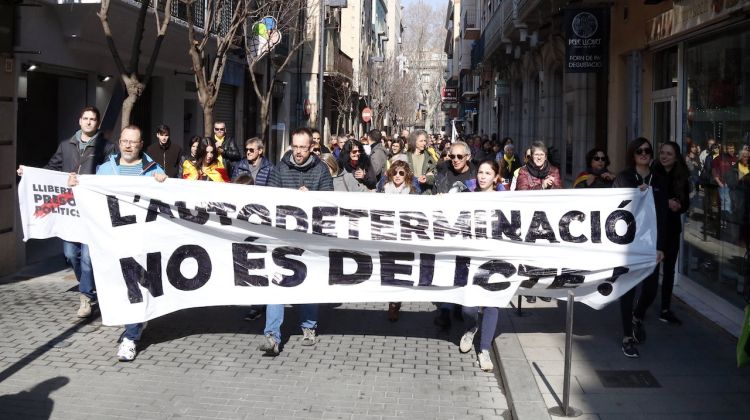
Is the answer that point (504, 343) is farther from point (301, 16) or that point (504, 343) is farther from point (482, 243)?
point (301, 16)

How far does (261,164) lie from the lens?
8.77 metres

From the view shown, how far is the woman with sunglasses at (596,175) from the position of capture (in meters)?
8.18

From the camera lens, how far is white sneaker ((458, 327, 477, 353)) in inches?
282

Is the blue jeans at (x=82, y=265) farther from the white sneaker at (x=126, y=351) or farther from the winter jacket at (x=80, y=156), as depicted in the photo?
the white sneaker at (x=126, y=351)

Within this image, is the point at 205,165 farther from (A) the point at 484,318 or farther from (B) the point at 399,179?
(A) the point at 484,318

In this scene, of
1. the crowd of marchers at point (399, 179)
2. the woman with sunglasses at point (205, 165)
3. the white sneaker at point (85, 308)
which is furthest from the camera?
the woman with sunglasses at point (205, 165)

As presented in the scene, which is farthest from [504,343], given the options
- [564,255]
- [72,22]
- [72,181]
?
[72,22]

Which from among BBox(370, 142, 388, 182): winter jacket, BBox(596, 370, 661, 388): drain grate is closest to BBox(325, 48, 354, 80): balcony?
BBox(370, 142, 388, 182): winter jacket

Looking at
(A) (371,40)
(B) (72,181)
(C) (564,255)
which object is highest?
(A) (371,40)

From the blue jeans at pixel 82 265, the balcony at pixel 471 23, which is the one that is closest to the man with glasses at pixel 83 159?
the blue jeans at pixel 82 265

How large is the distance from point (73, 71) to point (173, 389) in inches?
349

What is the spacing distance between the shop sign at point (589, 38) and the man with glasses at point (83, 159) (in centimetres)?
804

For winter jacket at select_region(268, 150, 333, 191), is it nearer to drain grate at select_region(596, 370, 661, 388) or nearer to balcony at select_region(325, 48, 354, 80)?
drain grate at select_region(596, 370, 661, 388)

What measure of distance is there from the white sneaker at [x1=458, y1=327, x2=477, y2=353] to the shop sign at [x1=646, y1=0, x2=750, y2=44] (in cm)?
388
